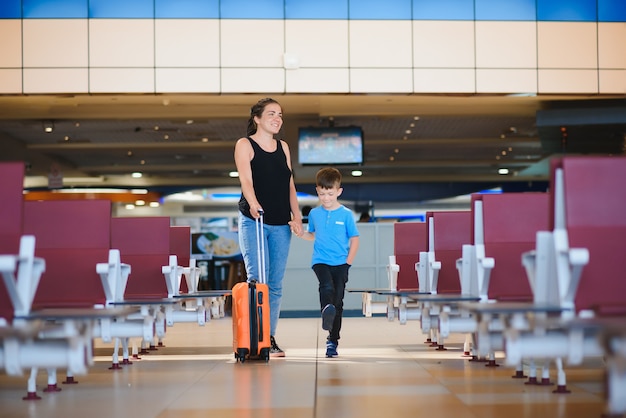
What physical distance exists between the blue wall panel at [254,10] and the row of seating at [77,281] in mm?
7710

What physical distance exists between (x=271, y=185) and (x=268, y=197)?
0.10 meters

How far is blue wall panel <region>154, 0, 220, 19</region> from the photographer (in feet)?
57.5

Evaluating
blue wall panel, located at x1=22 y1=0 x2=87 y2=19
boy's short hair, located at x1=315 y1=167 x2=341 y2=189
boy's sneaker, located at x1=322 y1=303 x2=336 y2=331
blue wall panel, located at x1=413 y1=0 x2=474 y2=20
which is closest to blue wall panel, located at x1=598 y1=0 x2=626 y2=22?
blue wall panel, located at x1=413 y1=0 x2=474 y2=20

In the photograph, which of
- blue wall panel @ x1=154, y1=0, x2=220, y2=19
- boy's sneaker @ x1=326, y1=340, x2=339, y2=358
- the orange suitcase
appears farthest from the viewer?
blue wall panel @ x1=154, y1=0, x2=220, y2=19

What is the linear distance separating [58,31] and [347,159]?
5511 mm

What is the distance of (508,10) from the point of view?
A: 58.4 feet

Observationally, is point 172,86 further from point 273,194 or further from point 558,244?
point 558,244

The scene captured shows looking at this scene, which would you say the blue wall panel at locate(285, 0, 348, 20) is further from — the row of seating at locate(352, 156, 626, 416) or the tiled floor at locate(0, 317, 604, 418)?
the row of seating at locate(352, 156, 626, 416)

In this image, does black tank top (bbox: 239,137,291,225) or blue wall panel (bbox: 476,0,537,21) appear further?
blue wall panel (bbox: 476,0,537,21)

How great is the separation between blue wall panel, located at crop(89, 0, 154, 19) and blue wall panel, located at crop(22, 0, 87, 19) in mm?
196

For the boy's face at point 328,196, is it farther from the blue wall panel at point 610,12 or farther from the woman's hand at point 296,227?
the blue wall panel at point 610,12

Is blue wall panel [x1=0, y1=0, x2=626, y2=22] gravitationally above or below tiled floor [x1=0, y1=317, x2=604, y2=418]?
above

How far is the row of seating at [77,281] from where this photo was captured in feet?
12.8

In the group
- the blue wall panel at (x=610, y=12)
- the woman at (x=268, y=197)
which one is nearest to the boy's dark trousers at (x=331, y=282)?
the woman at (x=268, y=197)
